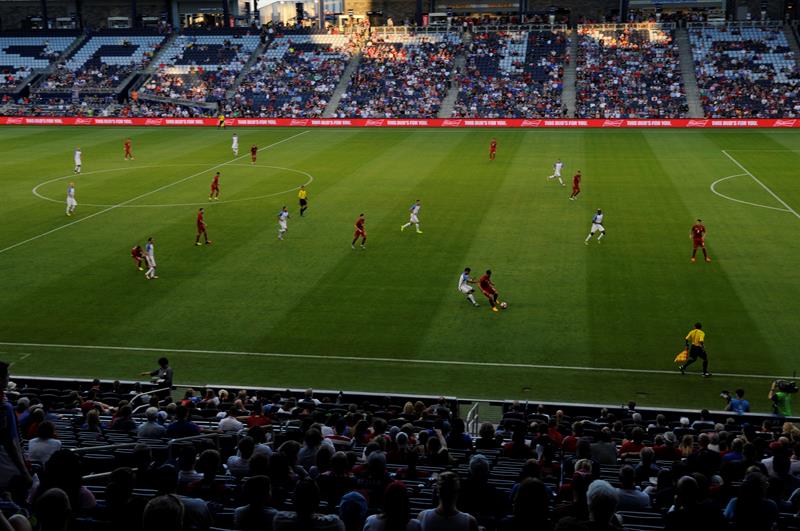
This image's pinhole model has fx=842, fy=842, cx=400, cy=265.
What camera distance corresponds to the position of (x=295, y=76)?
95.1 m

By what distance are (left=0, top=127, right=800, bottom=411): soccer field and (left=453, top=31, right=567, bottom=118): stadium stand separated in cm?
2744

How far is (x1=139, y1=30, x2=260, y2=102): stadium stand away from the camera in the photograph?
9481cm

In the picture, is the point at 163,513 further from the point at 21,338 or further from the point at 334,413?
the point at 21,338

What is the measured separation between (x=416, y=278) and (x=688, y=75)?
65.6 m

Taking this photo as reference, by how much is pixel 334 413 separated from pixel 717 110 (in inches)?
2851

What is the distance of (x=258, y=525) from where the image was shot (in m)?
8.03

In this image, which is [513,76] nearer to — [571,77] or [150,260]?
[571,77]

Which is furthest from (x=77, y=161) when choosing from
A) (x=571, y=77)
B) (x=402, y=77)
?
(x=571, y=77)

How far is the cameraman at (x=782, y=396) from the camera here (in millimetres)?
19516

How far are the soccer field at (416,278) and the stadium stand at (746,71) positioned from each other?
24.4 m

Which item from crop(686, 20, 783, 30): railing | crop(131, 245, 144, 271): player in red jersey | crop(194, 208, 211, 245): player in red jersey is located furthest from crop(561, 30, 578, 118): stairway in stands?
crop(131, 245, 144, 271): player in red jersey

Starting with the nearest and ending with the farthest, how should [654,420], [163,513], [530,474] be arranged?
1. [163,513]
2. [530,474]
3. [654,420]

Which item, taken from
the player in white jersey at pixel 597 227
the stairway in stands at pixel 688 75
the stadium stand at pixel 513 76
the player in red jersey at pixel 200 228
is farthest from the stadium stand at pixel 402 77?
the player in red jersey at pixel 200 228

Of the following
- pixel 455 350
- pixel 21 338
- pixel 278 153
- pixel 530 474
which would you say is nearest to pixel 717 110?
pixel 278 153
